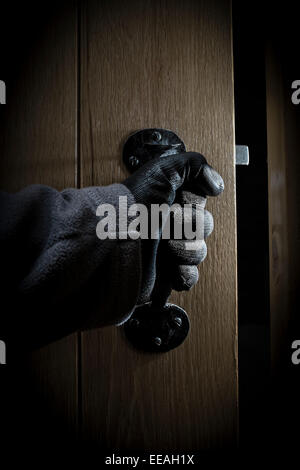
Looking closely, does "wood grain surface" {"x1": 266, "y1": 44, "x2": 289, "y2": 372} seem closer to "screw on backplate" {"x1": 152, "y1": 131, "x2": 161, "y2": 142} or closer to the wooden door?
the wooden door

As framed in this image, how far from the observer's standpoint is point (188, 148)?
47cm

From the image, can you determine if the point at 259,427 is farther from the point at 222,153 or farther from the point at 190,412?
the point at 222,153

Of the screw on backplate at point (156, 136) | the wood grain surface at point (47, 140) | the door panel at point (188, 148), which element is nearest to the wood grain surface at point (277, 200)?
the door panel at point (188, 148)

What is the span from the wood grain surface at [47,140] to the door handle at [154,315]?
91 mm

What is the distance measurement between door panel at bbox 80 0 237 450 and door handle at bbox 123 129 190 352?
13mm

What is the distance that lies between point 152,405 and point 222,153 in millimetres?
412

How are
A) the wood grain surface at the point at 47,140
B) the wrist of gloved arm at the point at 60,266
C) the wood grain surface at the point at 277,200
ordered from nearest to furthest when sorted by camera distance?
the wrist of gloved arm at the point at 60,266
the wood grain surface at the point at 47,140
the wood grain surface at the point at 277,200

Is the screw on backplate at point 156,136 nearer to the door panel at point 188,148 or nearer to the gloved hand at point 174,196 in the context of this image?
the door panel at point 188,148

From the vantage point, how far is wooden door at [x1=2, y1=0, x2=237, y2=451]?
0.46 metres

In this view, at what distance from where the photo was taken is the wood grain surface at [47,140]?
45cm

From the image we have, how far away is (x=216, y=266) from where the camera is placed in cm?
48

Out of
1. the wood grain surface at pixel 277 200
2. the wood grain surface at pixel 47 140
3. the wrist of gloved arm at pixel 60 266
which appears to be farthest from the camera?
the wood grain surface at pixel 277 200

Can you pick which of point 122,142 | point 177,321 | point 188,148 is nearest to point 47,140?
point 122,142
